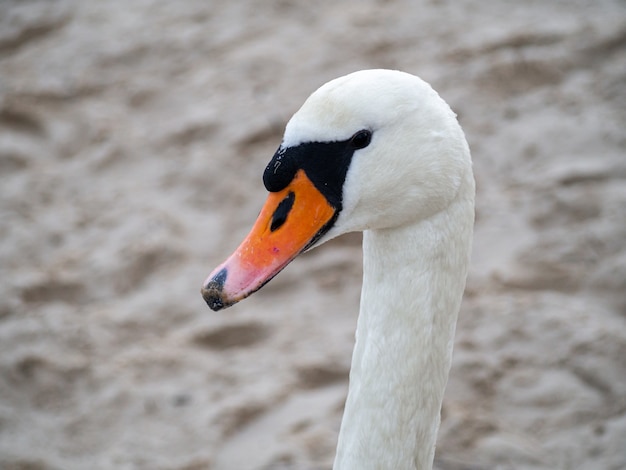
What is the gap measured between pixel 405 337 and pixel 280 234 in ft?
1.15

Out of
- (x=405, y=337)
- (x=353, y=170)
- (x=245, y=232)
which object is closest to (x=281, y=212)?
(x=353, y=170)

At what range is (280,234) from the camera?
6.07ft

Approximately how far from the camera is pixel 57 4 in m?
5.77

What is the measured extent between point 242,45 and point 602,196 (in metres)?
2.44

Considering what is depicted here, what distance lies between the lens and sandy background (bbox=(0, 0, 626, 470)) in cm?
317

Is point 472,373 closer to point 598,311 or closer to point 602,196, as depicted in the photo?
point 598,311

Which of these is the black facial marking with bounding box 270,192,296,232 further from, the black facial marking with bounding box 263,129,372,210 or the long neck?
the long neck

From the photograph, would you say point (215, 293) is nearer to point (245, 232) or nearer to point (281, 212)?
point (281, 212)

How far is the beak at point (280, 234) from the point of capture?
5.98 feet

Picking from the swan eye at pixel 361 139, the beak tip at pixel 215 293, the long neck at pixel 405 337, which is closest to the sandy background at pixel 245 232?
the long neck at pixel 405 337

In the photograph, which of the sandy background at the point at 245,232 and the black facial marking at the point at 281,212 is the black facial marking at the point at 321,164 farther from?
the sandy background at the point at 245,232

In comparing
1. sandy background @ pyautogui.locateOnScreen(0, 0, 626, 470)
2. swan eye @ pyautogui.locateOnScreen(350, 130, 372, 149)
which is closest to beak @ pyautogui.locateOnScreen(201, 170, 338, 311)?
swan eye @ pyautogui.locateOnScreen(350, 130, 372, 149)

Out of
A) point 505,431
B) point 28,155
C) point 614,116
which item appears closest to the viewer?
point 505,431

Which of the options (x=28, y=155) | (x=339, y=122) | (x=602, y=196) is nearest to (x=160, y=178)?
(x=28, y=155)
